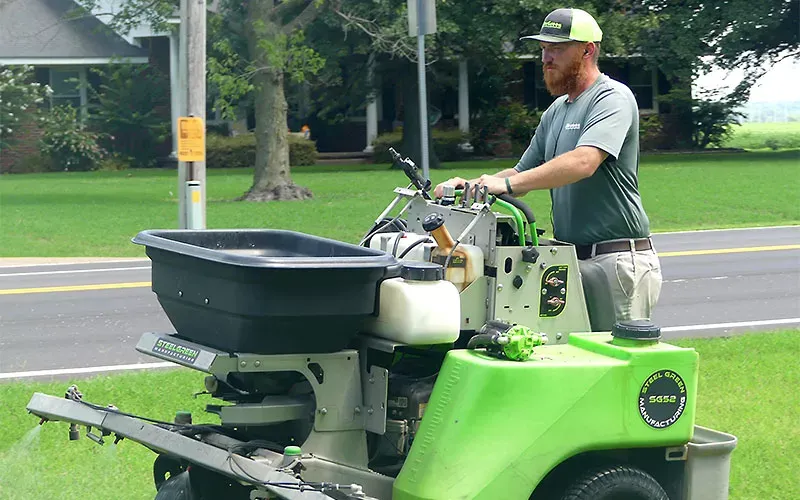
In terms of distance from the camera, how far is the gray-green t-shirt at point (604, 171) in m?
5.00

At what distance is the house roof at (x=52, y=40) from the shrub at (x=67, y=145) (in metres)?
2.24

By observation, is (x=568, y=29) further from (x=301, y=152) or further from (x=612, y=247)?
(x=301, y=152)

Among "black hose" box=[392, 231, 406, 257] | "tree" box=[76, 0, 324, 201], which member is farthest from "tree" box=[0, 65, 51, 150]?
"black hose" box=[392, 231, 406, 257]

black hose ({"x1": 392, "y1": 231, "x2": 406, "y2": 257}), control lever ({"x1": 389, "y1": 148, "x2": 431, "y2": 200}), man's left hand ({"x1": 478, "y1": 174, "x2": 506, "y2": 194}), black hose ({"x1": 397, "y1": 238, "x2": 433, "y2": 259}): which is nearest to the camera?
man's left hand ({"x1": 478, "y1": 174, "x2": 506, "y2": 194})

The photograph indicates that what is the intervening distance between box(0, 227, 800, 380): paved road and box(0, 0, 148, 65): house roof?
921 inches

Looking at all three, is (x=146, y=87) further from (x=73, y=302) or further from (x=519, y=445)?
(x=519, y=445)

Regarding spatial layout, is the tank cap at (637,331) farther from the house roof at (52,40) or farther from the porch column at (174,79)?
the house roof at (52,40)

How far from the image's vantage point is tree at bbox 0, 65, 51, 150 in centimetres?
3684

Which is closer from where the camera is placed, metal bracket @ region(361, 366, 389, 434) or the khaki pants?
metal bracket @ region(361, 366, 389, 434)

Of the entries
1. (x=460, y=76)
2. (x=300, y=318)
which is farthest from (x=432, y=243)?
(x=460, y=76)

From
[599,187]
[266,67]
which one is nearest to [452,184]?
[599,187]

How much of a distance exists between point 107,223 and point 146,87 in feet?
62.9

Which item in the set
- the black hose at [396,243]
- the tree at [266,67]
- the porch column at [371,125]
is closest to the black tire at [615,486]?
the black hose at [396,243]

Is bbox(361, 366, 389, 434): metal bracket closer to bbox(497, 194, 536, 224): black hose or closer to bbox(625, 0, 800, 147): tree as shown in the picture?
bbox(497, 194, 536, 224): black hose
